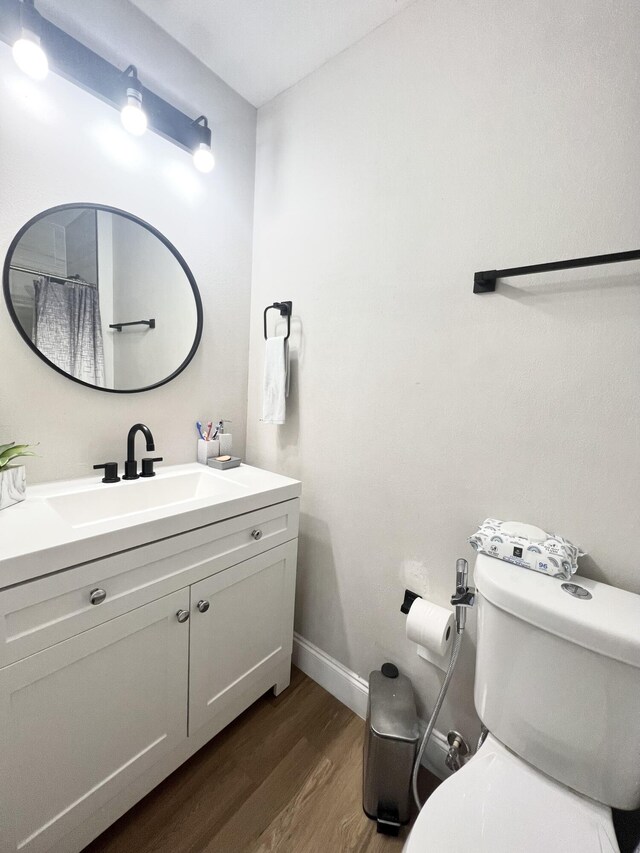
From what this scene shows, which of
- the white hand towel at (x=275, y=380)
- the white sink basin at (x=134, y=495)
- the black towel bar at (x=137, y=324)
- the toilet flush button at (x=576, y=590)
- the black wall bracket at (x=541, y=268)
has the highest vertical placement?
the black wall bracket at (x=541, y=268)

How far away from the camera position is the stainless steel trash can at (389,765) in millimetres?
994

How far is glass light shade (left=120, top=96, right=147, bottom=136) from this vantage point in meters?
1.13

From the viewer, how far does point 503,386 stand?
0.99 meters

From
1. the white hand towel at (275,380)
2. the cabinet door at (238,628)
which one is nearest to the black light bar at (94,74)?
the white hand towel at (275,380)

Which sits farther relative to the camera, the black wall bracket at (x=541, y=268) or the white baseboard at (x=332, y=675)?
the white baseboard at (x=332, y=675)

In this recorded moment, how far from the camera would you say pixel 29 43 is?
0.92m

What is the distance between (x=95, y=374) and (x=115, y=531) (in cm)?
65

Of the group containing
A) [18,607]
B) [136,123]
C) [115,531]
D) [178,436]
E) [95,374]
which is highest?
[136,123]

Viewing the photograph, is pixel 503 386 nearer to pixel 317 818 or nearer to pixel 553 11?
pixel 553 11

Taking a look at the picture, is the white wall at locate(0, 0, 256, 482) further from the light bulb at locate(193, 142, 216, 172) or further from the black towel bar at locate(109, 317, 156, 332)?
the black towel bar at locate(109, 317, 156, 332)

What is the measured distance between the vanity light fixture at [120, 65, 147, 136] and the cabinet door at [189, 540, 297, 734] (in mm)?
1486

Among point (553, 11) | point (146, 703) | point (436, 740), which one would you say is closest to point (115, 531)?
point (146, 703)

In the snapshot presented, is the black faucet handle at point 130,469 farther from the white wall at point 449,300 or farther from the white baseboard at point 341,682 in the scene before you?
the white baseboard at point 341,682

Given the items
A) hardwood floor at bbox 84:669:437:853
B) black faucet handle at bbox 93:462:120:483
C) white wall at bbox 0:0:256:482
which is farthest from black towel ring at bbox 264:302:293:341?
hardwood floor at bbox 84:669:437:853
